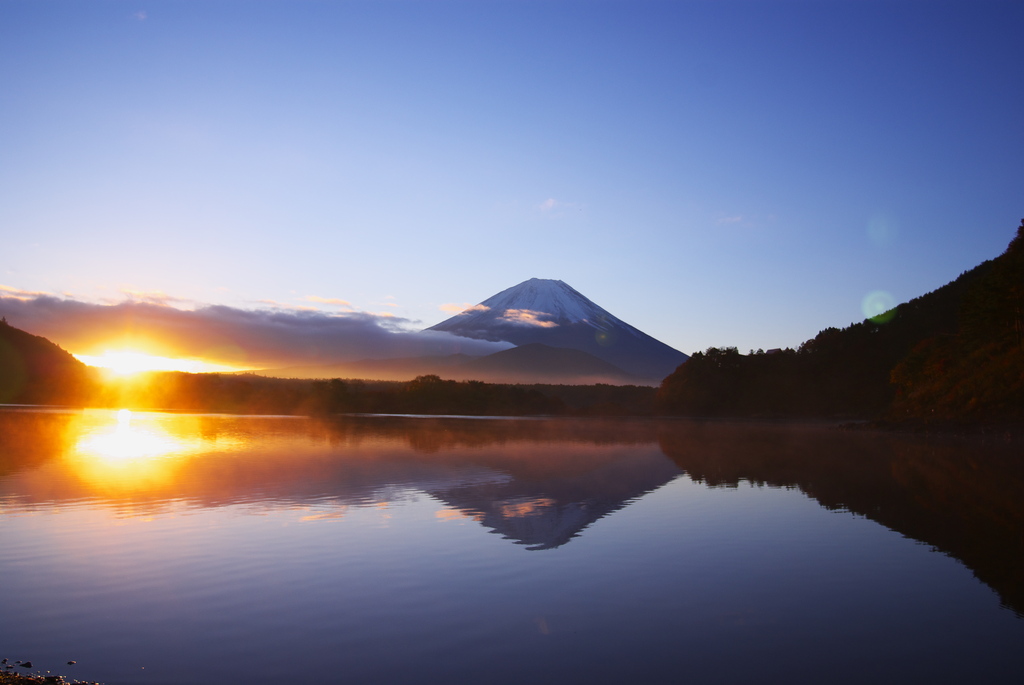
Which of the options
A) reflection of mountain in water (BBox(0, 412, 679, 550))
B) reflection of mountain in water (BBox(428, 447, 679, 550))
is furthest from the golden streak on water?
reflection of mountain in water (BBox(428, 447, 679, 550))

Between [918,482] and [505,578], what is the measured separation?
19.3 meters

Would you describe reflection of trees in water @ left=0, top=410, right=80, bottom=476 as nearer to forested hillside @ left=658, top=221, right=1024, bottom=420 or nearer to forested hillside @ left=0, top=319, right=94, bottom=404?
forested hillside @ left=658, top=221, right=1024, bottom=420

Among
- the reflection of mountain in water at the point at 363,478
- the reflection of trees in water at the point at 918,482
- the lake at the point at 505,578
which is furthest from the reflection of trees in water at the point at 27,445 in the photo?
the reflection of trees in water at the point at 918,482

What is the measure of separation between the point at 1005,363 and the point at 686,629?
54.6 meters

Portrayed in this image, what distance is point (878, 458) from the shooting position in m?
35.2

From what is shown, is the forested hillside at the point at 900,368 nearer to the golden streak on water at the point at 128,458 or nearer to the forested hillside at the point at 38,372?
the golden streak on water at the point at 128,458

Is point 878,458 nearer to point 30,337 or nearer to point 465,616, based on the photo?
point 465,616

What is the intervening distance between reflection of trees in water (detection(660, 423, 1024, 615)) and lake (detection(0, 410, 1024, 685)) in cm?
14

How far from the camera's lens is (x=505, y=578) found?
11570 mm

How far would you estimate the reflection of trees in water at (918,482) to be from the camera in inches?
560

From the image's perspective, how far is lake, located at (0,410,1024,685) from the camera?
315 inches

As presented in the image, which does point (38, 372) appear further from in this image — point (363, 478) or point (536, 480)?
point (536, 480)

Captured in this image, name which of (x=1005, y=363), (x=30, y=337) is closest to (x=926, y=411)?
(x=1005, y=363)

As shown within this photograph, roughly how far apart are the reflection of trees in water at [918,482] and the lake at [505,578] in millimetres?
139
